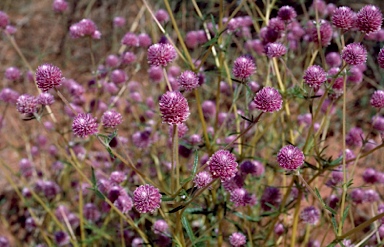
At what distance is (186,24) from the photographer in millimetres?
3977

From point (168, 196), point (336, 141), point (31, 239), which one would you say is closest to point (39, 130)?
point (31, 239)

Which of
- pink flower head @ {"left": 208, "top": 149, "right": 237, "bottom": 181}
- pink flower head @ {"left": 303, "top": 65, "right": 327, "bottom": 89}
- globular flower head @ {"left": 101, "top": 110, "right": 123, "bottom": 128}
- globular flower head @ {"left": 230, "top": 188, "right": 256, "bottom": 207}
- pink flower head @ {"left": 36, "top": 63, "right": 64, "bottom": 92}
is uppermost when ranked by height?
pink flower head @ {"left": 36, "top": 63, "right": 64, "bottom": 92}

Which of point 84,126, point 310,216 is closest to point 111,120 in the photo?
point 84,126

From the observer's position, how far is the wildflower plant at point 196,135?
1424 millimetres

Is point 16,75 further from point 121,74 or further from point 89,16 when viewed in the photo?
point 89,16

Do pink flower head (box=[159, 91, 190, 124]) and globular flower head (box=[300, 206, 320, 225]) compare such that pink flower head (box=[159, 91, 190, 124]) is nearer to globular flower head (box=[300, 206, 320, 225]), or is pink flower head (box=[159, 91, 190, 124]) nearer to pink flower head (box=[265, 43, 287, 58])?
pink flower head (box=[265, 43, 287, 58])

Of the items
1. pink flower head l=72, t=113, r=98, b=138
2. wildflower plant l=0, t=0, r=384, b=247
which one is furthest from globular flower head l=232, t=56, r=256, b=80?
pink flower head l=72, t=113, r=98, b=138

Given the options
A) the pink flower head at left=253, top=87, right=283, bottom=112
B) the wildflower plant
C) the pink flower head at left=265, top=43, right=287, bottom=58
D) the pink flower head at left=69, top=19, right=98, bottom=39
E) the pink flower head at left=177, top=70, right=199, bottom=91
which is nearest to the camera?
the pink flower head at left=253, top=87, right=283, bottom=112

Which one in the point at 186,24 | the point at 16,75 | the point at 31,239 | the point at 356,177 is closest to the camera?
the point at 16,75

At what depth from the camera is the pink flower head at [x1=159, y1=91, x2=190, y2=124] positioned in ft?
4.08

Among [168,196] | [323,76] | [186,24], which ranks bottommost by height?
[186,24]

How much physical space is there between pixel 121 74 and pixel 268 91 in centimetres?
107

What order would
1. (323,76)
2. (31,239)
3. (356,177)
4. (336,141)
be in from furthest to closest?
(336,141) < (356,177) < (31,239) < (323,76)

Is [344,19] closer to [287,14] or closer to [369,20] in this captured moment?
[369,20]
